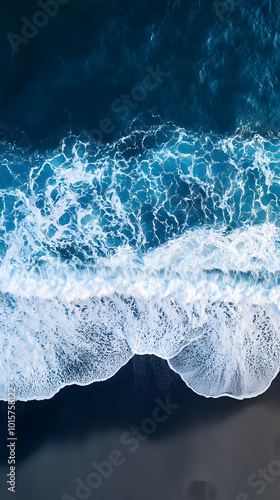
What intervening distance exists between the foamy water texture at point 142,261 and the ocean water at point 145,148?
0.05m

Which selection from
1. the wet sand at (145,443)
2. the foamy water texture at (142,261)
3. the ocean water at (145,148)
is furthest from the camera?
the ocean water at (145,148)

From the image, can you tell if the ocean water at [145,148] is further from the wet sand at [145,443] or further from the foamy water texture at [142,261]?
the wet sand at [145,443]

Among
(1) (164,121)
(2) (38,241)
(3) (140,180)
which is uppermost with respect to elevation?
(1) (164,121)

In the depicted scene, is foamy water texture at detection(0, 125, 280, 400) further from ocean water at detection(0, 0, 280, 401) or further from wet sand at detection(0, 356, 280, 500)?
wet sand at detection(0, 356, 280, 500)

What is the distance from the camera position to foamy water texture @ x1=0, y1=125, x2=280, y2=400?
13969mm

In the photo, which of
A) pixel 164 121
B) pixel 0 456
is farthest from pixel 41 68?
pixel 0 456

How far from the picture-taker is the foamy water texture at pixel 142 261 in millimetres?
13969

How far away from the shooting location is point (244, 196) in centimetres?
1513

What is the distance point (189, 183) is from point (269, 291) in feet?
14.1

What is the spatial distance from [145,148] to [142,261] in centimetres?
370

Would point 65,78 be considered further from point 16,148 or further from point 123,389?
point 123,389

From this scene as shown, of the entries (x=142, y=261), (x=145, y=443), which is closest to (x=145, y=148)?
(x=142, y=261)

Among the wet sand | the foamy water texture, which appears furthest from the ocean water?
the wet sand

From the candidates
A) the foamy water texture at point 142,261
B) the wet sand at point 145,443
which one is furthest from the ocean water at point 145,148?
the wet sand at point 145,443
